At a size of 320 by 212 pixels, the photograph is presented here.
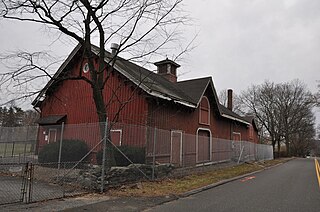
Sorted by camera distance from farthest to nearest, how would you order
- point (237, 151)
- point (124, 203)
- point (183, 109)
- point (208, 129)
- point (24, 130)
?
1. point (237, 151)
2. point (208, 129)
3. point (183, 109)
4. point (24, 130)
5. point (124, 203)

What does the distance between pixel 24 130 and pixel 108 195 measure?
27.5ft

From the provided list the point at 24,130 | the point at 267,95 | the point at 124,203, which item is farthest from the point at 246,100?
the point at 124,203

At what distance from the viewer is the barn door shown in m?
15.7

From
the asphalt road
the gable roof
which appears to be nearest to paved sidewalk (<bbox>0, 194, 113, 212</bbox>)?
the asphalt road

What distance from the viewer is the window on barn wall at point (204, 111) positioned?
2175 centimetres

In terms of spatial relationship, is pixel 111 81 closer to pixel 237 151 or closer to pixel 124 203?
pixel 124 203

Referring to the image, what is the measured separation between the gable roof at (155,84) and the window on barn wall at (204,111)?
0.90 m

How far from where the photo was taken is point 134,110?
16.2 meters

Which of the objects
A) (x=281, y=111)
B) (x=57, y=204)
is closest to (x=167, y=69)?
(x=57, y=204)

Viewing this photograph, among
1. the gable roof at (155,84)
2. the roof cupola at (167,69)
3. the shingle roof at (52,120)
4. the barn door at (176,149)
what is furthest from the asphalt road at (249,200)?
the roof cupola at (167,69)

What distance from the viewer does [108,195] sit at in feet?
32.4

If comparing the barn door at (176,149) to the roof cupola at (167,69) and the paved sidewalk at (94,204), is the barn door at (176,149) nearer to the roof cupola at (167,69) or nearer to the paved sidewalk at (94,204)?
the paved sidewalk at (94,204)

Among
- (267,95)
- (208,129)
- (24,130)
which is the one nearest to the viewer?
(24,130)

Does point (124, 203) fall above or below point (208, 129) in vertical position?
below
